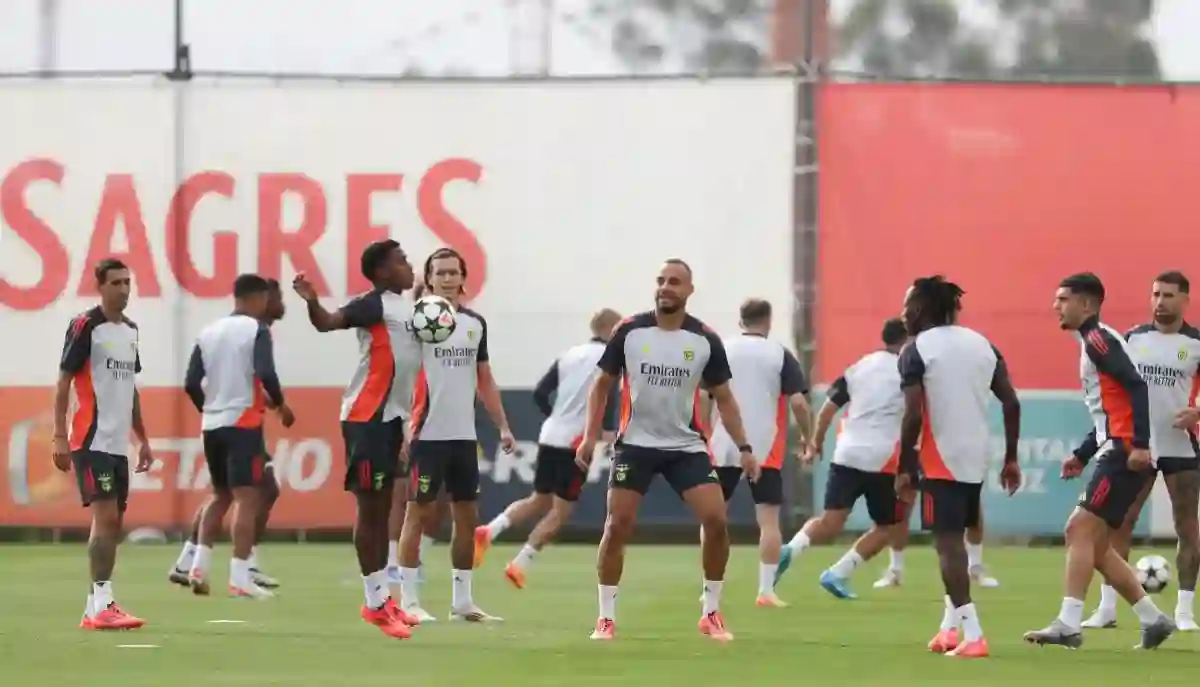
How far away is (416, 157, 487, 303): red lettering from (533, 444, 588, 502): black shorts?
553 centimetres

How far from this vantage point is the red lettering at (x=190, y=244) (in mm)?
24844

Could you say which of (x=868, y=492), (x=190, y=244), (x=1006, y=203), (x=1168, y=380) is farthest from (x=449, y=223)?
(x=1168, y=380)

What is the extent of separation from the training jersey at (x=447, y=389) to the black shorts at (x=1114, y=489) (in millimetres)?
3782

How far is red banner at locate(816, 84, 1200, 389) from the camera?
24250mm

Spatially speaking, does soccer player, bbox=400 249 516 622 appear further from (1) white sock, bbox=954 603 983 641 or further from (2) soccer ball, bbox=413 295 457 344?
(1) white sock, bbox=954 603 983 641

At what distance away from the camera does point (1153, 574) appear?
16.7 meters

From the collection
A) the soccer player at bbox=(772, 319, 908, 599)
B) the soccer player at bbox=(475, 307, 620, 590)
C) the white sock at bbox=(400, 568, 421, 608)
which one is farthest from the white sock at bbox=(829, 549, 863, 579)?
the white sock at bbox=(400, 568, 421, 608)

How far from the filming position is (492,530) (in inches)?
758

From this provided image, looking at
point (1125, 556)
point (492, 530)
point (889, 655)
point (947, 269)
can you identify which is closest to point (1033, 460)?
point (947, 269)

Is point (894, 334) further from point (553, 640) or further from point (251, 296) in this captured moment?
point (553, 640)

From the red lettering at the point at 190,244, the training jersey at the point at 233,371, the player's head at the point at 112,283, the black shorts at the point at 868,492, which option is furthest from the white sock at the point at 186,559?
the red lettering at the point at 190,244

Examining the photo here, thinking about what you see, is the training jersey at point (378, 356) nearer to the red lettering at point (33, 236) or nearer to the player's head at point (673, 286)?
the player's head at point (673, 286)

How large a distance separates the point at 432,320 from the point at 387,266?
0.54 meters

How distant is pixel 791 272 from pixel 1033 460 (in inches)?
124
